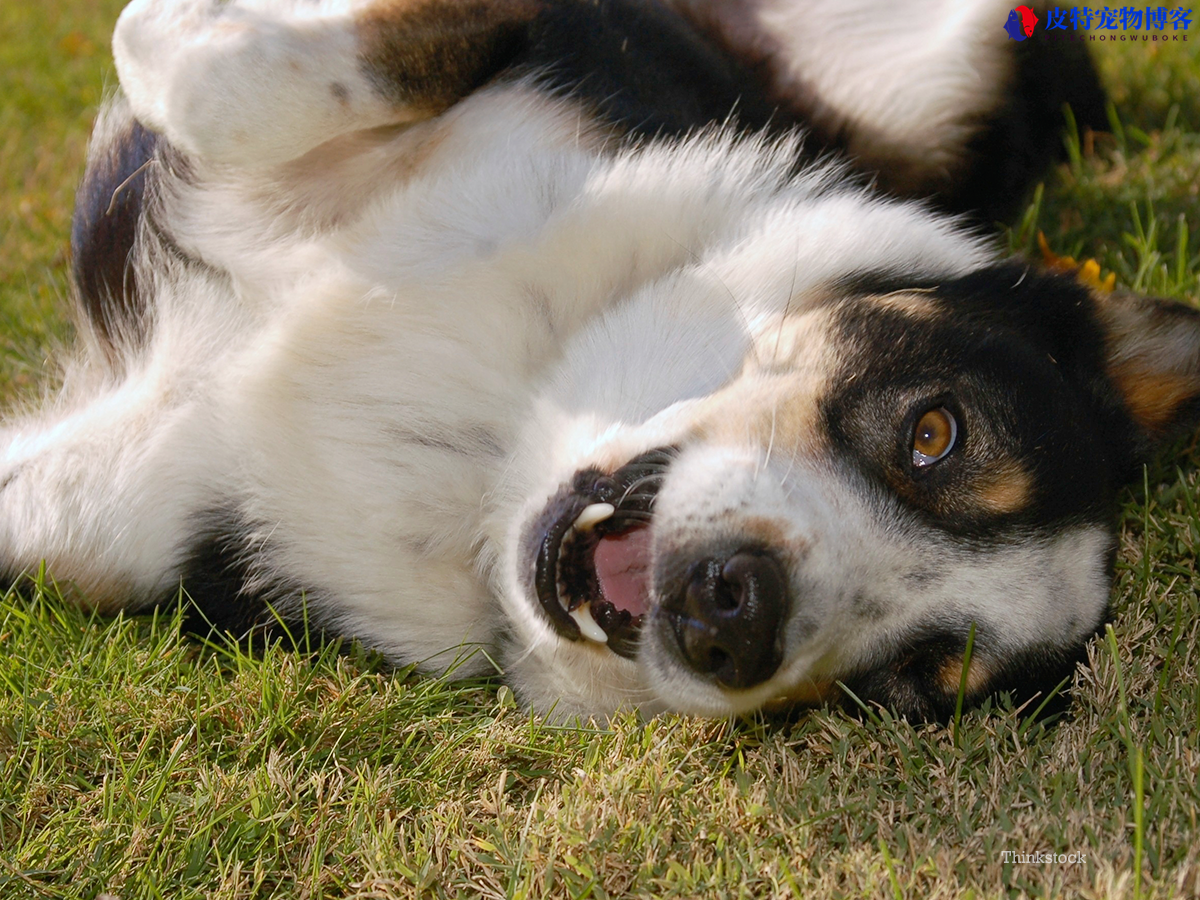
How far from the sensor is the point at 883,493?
88.5 inches

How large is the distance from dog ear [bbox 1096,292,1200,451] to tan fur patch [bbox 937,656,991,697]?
92 cm

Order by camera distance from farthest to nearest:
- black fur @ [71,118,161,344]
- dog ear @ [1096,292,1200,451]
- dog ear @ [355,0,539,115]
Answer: black fur @ [71,118,161,344] < dog ear @ [1096,292,1200,451] < dog ear @ [355,0,539,115]

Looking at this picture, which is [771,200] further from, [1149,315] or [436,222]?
[1149,315]

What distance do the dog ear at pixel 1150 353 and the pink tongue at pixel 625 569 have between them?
136 cm

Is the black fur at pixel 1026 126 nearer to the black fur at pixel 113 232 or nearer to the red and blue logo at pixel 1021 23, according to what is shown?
the red and blue logo at pixel 1021 23

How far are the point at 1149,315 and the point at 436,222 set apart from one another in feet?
5.85

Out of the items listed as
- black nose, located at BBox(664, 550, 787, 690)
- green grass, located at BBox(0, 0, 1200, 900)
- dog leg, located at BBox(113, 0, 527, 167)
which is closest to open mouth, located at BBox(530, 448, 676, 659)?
black nose, located at BBox(664, 550, 787, 690)

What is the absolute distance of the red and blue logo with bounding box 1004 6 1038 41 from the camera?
404 centimetres

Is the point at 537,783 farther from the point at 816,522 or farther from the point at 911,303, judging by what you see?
the point at 911,303

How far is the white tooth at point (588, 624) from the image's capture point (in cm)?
222

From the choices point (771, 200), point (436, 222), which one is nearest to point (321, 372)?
point (436, 222)

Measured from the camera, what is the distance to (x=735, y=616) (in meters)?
2.02

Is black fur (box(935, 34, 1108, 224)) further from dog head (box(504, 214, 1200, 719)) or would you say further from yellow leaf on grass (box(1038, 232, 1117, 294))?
dog head (box(504, 214, 1200, 719))

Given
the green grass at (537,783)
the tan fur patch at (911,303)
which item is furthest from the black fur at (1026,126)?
the green grass at (537,783)
